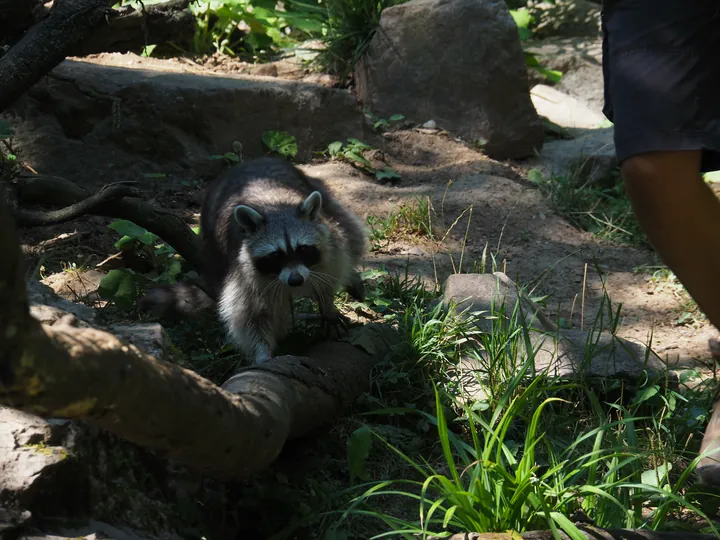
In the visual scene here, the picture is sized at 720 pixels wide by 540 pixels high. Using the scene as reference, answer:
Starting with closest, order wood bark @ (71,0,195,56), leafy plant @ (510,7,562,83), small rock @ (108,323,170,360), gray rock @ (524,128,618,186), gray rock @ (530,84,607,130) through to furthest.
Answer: small rock @ (108,323,170,360), wood bark @ (71,0,195,56), gray rock @ (524,128,618,186), gray rock @ (530,84,607,130), leafy plant @ (510,7,562,83)

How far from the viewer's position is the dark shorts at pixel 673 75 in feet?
8.32

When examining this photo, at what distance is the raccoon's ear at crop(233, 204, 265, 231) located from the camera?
14.4 feet

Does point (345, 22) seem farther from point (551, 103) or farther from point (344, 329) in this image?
point (344, 329)

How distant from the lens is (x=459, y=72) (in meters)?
7.95

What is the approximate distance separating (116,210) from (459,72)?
4.36 meters

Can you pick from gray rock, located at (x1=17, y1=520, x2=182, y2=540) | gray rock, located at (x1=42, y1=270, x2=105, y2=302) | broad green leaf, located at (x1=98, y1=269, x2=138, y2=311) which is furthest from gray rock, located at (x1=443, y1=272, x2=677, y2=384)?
gray rock, located at (x1=42, y1=270, x2=105, y2=302)

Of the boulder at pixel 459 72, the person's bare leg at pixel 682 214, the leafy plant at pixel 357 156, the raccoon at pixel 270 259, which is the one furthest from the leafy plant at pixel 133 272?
the boulder at pixel 459 72

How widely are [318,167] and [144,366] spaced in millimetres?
5351

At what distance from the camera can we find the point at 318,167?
23.3 feet

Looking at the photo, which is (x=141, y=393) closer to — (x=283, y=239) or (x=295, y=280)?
(x=295, y=280)

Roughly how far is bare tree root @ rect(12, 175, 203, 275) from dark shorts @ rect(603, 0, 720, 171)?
2910 millimetres

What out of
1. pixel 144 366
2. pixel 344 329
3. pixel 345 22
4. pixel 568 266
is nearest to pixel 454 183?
pixel 568 266

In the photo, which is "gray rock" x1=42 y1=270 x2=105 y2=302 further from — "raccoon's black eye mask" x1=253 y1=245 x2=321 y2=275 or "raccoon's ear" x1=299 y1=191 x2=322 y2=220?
"raccoon's ear" x1=299 y1=191 x2=322 y2=220

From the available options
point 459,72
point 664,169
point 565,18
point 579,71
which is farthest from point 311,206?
point 565,18
